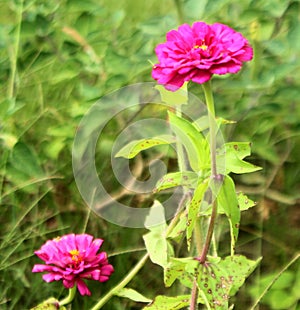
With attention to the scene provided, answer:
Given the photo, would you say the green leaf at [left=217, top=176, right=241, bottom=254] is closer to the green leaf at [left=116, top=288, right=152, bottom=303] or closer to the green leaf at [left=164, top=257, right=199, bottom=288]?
the green leaf at [left=164, top=257, right=199, bottom=288]

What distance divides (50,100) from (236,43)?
2.44ft

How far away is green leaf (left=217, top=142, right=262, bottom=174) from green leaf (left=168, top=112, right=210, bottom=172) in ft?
0.06

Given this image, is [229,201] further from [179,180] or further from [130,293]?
[130,293]

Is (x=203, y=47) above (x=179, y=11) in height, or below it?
above

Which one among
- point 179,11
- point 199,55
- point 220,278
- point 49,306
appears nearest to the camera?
point 199,55

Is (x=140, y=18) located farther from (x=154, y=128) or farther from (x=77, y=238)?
(x=77, y=238)

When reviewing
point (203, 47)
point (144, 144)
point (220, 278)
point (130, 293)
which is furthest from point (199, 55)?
point (130, 293)

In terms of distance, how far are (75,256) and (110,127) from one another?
1.59ft

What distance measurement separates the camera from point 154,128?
1429 mm

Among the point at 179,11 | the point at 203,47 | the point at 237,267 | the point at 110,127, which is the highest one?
the point at 203,47

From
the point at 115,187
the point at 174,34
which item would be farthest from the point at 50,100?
the point at 174,34

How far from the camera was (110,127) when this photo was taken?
1520 millimetres

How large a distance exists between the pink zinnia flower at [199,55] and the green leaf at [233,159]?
12 centimetres

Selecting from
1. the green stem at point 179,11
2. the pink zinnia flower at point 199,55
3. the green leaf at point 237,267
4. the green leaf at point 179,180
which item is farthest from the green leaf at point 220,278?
Result: the green stem at point 179,11
